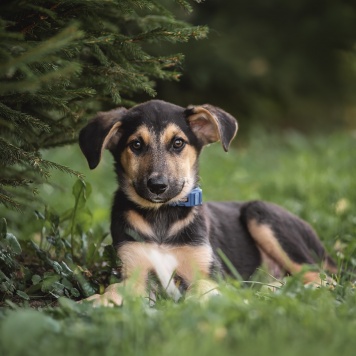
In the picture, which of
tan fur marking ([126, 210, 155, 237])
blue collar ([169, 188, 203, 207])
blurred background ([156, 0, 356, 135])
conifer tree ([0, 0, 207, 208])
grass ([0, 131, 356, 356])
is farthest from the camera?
blurred background ([156, 0, 356, 135])

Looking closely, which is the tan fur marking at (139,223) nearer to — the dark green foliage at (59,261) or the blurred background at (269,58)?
the dark green foliage at (59,261)

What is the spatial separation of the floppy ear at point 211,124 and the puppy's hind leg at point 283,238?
3.34ft

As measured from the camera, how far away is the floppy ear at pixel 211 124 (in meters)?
5.38

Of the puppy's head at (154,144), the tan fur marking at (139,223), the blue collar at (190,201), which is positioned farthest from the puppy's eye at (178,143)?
the tan fur marking at (139,223)

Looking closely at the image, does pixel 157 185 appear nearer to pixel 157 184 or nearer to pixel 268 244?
pixel 157 184

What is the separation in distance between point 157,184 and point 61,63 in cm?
119

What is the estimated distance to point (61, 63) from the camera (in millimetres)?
A: 4324

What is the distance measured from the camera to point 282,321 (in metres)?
3.45

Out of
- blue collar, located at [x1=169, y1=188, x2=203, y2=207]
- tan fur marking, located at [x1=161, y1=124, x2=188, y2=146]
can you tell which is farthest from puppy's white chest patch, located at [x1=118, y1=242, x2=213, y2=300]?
tan fur marking, located at [x1=161, y1=124, x2=188, y2=146]

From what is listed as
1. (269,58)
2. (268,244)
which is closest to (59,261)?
(268,244)

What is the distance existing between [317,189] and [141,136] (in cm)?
414

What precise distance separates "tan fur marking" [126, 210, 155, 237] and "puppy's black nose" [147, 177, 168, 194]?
1.19ft

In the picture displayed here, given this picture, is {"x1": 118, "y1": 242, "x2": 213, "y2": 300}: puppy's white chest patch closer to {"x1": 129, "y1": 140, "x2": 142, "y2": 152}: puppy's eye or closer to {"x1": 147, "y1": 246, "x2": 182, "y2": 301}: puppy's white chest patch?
{"x1": 147, "y1": 246, "x2": 182, "y2": 301}: puppy's white chest patch

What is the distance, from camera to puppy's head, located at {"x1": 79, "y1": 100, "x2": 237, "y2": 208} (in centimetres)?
511
